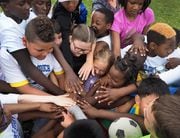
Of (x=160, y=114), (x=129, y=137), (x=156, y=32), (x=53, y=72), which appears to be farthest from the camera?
(x=156, y=32)

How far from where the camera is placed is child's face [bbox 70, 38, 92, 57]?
3.13 m

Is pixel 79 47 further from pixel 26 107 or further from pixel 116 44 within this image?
pixel 26 107

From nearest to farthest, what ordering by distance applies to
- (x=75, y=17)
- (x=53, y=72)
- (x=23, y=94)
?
(x=23, y=94)
(x=53, y=72)
(x=75, y=17)

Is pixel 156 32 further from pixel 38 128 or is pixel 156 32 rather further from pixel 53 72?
pixel 38 128

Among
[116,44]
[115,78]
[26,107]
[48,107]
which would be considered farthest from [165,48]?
[26,107]

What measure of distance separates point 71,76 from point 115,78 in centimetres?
35

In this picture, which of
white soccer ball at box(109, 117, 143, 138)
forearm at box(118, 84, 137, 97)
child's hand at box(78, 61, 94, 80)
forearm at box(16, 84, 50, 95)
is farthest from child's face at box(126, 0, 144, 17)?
white soccer ball at box(109, 117, 143, 138)

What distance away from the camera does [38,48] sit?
274 cm

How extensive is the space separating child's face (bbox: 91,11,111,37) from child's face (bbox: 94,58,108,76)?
0.54 metres

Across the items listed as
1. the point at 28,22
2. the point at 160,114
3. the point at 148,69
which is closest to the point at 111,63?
the point at 148,69

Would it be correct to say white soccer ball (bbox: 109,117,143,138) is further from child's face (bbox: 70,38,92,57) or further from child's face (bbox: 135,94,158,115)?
child's face (bbox: 70,38,92,57)

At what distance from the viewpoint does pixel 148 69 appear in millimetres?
3209

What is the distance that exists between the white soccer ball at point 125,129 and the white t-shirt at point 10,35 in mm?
900

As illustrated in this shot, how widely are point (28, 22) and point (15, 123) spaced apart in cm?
75
